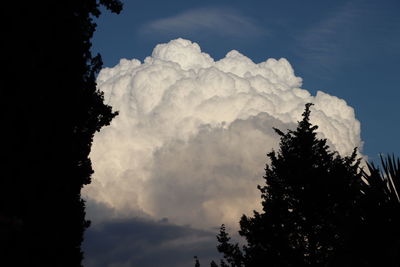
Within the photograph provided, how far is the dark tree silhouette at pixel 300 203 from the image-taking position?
20.5 metres

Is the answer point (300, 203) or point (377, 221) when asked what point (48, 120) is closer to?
point (377, 221)

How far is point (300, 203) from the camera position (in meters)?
21.2

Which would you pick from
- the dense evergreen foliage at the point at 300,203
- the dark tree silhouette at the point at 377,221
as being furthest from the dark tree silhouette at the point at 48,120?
the dense evergreen foliage at the point at 300,203

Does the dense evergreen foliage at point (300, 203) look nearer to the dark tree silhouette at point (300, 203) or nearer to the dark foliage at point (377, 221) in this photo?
the dark tree silhouette at point (300, 203)

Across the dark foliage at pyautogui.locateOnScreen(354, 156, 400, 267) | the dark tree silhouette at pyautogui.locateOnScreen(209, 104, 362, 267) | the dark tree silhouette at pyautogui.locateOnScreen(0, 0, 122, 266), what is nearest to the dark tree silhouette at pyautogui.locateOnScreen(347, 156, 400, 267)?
the dark foliage at pyautogui.locateOnScreen(354, 156, 400, 267)

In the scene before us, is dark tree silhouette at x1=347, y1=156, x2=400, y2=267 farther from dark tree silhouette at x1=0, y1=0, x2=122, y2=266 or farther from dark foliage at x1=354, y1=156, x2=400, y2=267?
dark tree silhouette at x1=0, y1=0, x2=122, y2=266

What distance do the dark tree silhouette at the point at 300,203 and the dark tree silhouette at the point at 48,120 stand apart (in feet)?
35.1

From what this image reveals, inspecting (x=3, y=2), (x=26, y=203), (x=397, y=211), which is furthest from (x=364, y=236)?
(x=3, y=2)

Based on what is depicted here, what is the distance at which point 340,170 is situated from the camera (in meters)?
20.8

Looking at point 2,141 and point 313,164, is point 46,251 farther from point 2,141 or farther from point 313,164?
point 313,164

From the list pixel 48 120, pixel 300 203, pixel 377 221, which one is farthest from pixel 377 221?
pixel 300 203

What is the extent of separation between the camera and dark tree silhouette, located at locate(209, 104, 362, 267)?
2047 cm

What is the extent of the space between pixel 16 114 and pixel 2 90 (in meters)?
0.57

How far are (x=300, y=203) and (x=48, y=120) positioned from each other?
576 inches
